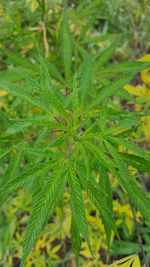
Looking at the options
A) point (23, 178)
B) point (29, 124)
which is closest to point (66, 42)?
point (29, 124)

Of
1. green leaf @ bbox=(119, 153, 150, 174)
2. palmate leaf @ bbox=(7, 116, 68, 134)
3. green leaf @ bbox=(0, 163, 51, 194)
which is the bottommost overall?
green leaf @ bbox=(0, 163, 51, 194)

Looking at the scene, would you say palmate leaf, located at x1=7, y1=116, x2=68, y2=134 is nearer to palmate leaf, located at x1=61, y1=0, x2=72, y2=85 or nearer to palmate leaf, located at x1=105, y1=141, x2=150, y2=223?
palmate leaf, located at x1=105, y1=141, x2=150, y2=223

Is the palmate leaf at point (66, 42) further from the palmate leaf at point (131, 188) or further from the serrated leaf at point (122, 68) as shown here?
the palmate leaf at point (131, 188)

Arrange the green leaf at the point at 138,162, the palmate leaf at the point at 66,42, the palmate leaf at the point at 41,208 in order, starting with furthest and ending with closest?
the palmate leaf at the point at 66,42 < the green leaf at the point at 138,162 < the palmate leaf at the point at 41,208

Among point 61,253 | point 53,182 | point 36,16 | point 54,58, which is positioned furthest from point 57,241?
point 53,182

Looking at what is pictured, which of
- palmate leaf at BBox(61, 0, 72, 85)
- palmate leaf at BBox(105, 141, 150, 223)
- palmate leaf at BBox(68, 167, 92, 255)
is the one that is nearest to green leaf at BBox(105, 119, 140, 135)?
palmate leaf at BBox(105, 141, 150, 223)

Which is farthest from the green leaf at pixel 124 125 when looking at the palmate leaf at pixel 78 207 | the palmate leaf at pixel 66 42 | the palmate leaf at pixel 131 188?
the palmate leaf at pixel 66 42

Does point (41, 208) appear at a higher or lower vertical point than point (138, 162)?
lower

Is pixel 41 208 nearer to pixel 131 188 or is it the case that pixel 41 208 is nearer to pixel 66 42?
pixel 131 188

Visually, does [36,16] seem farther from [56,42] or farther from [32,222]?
[32,222]
